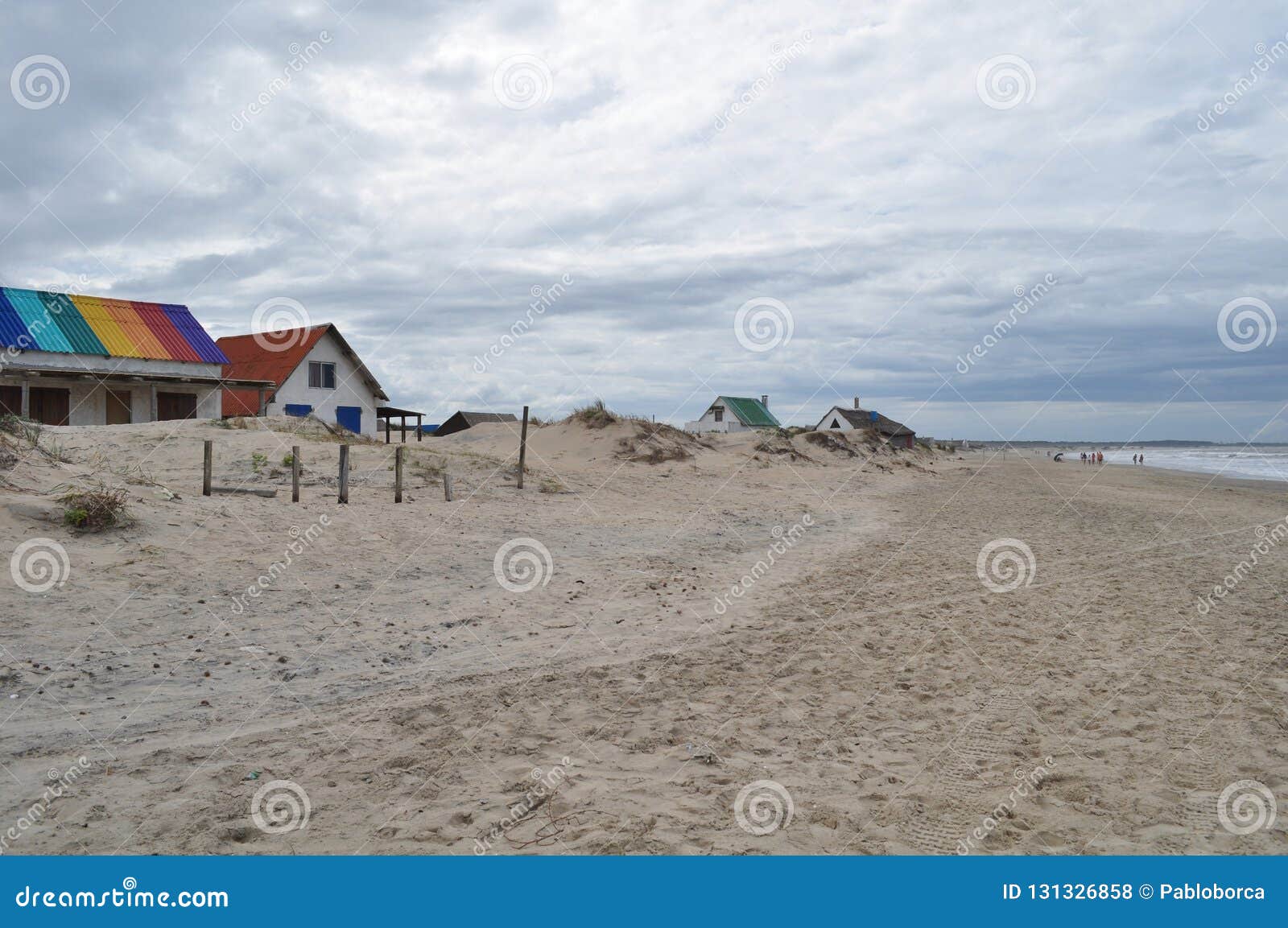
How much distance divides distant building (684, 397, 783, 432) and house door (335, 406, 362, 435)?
1242 inches

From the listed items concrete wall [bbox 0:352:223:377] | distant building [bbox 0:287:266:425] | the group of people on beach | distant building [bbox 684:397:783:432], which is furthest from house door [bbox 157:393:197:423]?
the group of people on beach

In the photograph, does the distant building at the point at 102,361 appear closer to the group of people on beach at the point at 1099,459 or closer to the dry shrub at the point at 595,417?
the dry shrub at the point at 595,417

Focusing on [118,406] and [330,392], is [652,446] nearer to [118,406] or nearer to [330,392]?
[330,392]

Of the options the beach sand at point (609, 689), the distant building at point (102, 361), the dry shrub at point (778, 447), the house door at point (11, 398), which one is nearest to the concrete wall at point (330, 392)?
the distant building at point (102, 361)

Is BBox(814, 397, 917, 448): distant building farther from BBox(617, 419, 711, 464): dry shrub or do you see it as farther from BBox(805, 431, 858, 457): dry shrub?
BBox(617, 419, 711, 464): dry shrub

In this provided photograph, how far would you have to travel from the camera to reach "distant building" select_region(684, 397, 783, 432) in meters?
64.1

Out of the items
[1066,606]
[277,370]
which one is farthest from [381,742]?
[277,370]

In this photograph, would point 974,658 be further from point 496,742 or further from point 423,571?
point 423,571

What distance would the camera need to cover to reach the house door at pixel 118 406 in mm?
27234

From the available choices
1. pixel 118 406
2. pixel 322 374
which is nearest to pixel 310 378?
pixel 322 374

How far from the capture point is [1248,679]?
6.64 m

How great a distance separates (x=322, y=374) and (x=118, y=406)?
842 centimetres

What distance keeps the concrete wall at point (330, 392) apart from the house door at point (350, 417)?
16cm

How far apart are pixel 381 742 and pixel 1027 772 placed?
3761mm
